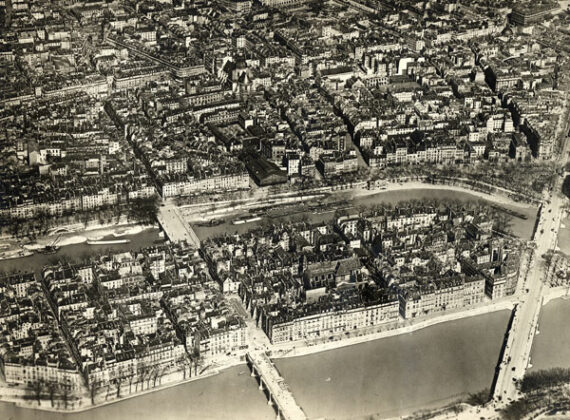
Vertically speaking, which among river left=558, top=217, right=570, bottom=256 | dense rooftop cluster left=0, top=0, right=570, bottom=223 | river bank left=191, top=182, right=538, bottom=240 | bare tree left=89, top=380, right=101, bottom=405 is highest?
dense rooftop cluster left=0, top=0, right=570, bottom=223

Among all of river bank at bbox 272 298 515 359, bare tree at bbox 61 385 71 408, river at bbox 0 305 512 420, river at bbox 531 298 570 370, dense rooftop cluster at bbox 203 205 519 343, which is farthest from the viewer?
dense rooftop cluster at bbox 203 205 519 343

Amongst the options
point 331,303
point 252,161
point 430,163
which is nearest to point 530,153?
point 430,163

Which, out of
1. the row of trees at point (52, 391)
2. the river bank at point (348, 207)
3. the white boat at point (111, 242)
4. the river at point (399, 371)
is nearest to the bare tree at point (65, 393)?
the row of trees at point (52, 391)

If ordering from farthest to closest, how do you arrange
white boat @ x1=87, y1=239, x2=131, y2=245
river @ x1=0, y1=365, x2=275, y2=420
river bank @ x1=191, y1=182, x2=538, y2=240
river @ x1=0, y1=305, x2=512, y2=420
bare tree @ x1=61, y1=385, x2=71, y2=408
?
river bank @ x1=191, y1=182, x2=538, y2=240 → white boat @ x1=87, y1=239, x2=131, y2=245 → bare tree @ x1=61, y1=385, x2=71, y2=408 → river @ x1=0, y1=305, x2=512, y2=420 → river @ x1=0, y1=365, x2=275, y2=420

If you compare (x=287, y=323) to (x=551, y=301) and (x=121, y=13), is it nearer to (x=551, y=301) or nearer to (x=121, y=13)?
(x=551, y=301)

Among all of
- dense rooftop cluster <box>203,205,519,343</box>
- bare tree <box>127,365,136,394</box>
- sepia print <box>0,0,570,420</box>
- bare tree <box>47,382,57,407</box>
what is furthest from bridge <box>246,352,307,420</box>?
bare tree <box>47,382,57,407</box>

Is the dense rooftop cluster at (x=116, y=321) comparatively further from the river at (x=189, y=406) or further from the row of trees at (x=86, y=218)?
the row of trees at (x=86, y=218)

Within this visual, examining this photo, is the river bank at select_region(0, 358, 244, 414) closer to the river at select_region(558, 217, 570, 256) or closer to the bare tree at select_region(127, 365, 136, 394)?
the bare tree at select_region(127, 365, 136, 394)
